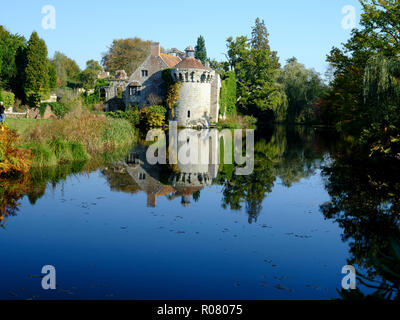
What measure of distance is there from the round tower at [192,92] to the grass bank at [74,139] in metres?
14.6

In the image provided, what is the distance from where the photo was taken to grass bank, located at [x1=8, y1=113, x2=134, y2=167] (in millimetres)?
15578

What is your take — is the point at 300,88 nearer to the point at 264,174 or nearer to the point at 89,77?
the point at 89,77

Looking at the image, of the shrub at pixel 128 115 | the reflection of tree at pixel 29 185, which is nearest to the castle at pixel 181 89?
the shrub at pixel 128 115

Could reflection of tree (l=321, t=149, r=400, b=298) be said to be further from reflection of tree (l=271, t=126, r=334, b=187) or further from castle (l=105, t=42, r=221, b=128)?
castle (l=105, t=42, r=221, b=128)

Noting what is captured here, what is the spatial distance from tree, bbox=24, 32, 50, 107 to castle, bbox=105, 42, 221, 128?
6802mm

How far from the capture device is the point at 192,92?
Answer: 38.0m

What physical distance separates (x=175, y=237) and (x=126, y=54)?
58.6m

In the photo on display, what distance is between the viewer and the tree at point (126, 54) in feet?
203

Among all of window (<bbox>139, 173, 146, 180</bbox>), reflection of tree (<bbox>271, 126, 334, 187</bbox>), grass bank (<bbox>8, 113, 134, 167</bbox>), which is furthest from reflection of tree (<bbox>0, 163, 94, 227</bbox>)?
reflection of tree (<bbox>271, 126, 334, 187</bbox>)

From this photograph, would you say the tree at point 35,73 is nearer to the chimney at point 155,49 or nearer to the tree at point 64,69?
the chimney at point 155,49

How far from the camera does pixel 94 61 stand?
217 ft

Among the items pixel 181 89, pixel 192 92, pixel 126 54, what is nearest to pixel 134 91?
pixel 181 89

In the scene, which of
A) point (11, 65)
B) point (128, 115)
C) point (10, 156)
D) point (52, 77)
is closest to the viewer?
point (10, 156)
